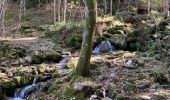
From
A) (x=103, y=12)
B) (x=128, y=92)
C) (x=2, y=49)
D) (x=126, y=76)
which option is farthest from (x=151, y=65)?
(x=103, y=12)

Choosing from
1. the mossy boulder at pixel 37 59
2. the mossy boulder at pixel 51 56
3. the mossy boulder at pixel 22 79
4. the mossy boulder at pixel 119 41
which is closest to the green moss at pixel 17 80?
the mossy boulder at pixel 22 79

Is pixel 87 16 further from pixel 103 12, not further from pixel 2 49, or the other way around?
pixel 103 12

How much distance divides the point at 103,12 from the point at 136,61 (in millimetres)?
17550

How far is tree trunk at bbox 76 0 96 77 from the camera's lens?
37.0 feet

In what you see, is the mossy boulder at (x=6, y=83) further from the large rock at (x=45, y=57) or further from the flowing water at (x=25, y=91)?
the large rock at (x=45, y=57)

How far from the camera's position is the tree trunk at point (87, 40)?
37.0 ft

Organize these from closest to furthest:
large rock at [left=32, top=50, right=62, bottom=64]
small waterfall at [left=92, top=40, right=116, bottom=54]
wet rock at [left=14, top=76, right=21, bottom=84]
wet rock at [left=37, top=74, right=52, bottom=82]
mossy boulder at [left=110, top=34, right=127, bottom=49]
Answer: wet rock at [left=14, top=76, right=21, bottom=84]
wet rock at [left=37, top=74, right=52, bottom=82]
large rock at [left=32, top=50, right=62, bottom=64]
mossy boulder at [left=110, top=34, right=127, bottom=49]
small waterfall at [left=92, top=40, right=116, bottom=54]

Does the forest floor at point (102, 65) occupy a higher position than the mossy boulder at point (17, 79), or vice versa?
the forest floor at point (102, 65)

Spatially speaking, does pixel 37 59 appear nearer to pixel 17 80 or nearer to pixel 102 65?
pixel 17 80

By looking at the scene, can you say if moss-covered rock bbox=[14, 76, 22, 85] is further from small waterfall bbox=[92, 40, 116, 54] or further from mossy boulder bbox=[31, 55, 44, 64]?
small waterfall bbox=[92, 40, 116, 54]

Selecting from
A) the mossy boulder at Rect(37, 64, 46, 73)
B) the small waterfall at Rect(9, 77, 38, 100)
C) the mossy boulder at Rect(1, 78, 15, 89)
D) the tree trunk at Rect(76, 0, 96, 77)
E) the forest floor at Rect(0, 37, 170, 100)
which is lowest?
the small waterfall at Rect(9, 77, 38, 100)

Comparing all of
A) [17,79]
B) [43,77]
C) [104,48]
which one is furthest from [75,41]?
[17,79]

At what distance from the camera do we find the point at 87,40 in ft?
37.8

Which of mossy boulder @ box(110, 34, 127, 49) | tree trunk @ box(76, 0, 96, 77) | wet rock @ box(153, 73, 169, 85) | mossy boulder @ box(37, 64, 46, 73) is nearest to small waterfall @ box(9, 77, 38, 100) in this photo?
mossy boulder @ box(37, 64, 46, 73)
